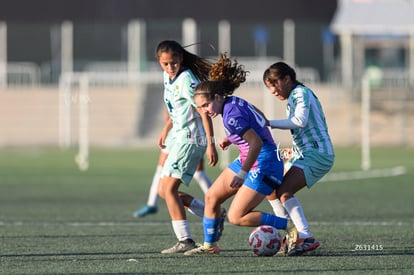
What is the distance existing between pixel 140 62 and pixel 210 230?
37.8m

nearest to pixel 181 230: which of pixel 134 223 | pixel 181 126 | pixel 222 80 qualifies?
pixel 181 126

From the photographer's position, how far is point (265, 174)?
10039 mm

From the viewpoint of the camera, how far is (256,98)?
129 feet

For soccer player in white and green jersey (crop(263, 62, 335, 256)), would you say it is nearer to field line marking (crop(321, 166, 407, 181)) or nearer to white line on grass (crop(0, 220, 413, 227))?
white line on grass (crop(0, 220, 413, 227))

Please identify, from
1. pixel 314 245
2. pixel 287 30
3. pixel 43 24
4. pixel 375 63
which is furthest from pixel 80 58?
pixel 314 245

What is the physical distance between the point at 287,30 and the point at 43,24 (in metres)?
11.0

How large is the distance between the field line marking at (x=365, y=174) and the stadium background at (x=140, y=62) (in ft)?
40.3

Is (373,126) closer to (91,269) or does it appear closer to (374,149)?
(374,149)

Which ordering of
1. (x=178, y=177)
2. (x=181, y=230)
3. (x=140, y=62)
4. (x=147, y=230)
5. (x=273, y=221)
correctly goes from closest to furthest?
(x=273, y=221)
(x=181, y=230)
(x=178, y=177)
(x=147, y=230)
(x=140, y=62)

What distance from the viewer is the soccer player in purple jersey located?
982cm

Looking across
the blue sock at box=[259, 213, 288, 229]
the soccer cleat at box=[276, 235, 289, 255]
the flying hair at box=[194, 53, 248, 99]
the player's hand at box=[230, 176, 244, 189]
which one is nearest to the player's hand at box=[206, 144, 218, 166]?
the player's hand at box=[230, 176, 244, 189]

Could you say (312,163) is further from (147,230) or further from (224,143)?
(147,230)

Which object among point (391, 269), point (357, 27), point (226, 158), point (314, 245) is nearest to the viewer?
point (391, 269)

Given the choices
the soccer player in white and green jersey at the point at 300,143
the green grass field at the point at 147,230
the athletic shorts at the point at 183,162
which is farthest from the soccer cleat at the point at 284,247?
the athletic shorts at the point at 183,162
